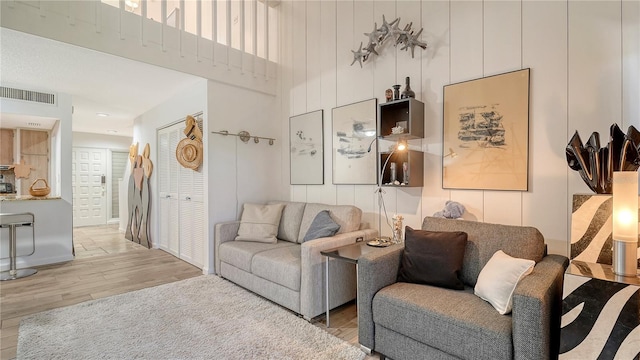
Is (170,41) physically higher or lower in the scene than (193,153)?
higher

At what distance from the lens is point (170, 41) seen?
3.31 metres

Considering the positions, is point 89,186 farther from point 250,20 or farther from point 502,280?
point 502,280

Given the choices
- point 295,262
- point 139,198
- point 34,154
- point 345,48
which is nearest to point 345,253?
point 295,262

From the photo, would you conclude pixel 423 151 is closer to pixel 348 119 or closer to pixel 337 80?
pixel 348 119

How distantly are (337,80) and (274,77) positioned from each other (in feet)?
3.96

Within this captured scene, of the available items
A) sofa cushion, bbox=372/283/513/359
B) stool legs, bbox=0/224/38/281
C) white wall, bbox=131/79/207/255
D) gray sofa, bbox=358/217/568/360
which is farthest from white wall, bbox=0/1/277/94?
sofa cushion, bbox=372/283/513/359

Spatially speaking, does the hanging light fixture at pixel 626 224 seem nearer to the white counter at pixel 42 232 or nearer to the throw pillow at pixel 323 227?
the throw pillow at pixel 323 227

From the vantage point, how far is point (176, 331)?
87.7 inches

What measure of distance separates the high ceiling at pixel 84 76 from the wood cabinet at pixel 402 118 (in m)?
2.39

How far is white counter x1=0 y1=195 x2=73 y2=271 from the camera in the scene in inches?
148

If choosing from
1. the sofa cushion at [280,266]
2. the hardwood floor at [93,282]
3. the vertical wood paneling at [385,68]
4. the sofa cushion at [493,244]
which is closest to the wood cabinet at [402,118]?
the vertical wood paneling at [385,68]

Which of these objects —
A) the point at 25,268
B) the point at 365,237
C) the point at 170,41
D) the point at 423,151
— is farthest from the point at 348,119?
the point at 25,268

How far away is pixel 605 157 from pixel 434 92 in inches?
52.1

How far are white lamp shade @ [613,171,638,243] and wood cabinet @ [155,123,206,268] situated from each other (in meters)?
Answer: 3.69
